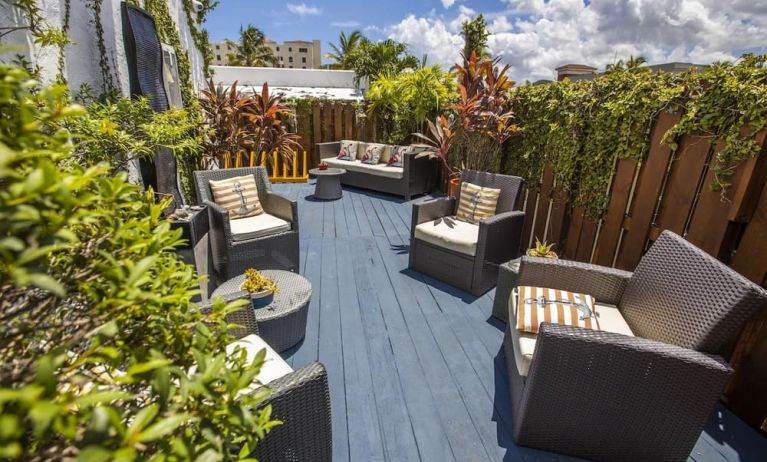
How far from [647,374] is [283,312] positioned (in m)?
1.81

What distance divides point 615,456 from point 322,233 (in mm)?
3462

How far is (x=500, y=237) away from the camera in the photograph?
Answer: 3045 mm

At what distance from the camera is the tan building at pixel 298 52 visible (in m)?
52.8

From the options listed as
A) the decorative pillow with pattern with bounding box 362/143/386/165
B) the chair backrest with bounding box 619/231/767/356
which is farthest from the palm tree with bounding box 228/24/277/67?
the chair backrest with bounding box 619/231/767/356

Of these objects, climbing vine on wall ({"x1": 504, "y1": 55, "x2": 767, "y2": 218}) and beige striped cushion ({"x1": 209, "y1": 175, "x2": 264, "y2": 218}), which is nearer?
climbing vine on wall ({"x1": 504, "y1": 55, "x2": 767, "y2": 218})

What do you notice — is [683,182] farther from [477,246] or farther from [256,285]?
[256,285]

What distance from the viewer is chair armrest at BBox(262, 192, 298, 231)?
320 centimetres

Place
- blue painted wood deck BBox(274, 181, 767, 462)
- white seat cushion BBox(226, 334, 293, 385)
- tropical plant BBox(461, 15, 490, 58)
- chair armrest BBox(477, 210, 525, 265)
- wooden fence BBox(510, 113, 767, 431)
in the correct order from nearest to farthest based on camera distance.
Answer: white seat cushion BBox(226, 334, 293, 385)
blue painted wood deck BBox(274, 181, 767, 462)
wooden fence BBox(510, 113, 767, 431)
chair armrest BBox(477, 210, 525, 265)
tropical plant BBox(461, 15, 490, 58)

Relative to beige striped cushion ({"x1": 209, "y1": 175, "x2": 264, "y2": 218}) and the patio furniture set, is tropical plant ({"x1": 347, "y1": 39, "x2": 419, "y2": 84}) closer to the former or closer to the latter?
beige striped cushion ({"x1": 209, "y1": 175, "x2": 264, "y2": 218})

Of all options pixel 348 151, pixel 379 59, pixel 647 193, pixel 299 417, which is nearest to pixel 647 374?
pixel 299 417

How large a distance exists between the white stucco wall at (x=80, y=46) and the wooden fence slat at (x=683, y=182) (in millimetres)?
3895

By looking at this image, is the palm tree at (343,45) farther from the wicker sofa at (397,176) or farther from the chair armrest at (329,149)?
the wicker sofa at (397,176)

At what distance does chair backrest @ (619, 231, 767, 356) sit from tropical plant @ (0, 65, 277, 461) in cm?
180

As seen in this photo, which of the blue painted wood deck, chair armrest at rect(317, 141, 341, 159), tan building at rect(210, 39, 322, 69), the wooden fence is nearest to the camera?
the blue painted wood deck
